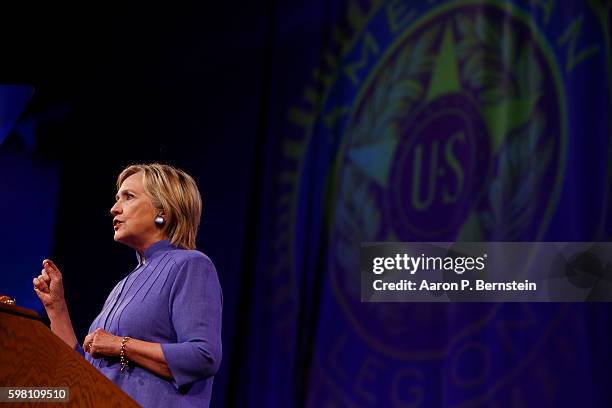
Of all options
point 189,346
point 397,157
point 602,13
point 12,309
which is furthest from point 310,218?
point 12,309

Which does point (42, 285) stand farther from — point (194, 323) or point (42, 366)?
point (42, 366)

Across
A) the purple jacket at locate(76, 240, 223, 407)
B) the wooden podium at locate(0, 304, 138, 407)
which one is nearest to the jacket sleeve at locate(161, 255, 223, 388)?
the purple jacket at locate(76, 240, 223, 407)

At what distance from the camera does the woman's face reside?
5.56ft

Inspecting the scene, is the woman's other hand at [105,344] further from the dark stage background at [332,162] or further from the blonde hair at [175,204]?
the dark stage background at [332,162]

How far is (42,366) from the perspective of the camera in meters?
1.04

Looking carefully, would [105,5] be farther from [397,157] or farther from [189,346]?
[189,346]

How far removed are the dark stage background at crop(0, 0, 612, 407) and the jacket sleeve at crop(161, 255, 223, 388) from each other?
1352 millimetres

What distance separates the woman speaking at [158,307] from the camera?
1.47 m

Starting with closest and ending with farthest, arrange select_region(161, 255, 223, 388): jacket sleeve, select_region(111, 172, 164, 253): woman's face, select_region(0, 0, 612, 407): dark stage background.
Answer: select_region(161, 255, 223, 388): jacket sleeve < select_region(111, 172, 164, 253): woman's face < select_region(0, 0, 612, 407): dark stage background

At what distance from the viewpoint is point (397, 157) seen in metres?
2.92

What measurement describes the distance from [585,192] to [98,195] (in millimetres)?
2004

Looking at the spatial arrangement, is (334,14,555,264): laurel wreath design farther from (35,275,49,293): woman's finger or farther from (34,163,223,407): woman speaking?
(35,275,49,293): woman's finger

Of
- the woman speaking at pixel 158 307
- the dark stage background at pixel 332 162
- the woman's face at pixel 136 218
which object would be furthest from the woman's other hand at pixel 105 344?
the dark stage background at pixel 332 162

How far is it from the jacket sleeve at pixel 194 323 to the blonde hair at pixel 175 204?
0.13 metres
